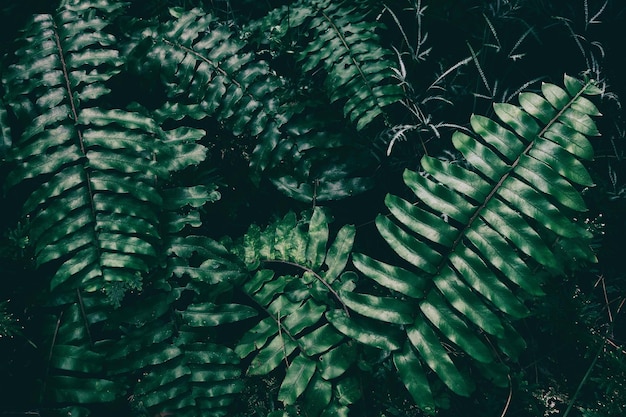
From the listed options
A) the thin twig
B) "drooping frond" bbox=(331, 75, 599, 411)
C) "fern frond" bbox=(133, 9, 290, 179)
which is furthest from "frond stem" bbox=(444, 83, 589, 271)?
the thin twig

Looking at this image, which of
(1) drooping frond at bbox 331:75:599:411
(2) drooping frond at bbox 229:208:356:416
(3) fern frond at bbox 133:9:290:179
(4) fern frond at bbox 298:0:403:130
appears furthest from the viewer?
(3) fern frond at bbox 133:9:290:179

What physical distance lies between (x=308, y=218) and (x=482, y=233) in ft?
2.40

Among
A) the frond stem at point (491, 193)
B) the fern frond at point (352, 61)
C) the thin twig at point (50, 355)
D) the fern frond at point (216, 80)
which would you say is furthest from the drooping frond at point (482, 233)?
the thin twig at point (50, 355)

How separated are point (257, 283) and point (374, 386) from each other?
57 centimetres

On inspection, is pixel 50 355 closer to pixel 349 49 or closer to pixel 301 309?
pixel 301 309

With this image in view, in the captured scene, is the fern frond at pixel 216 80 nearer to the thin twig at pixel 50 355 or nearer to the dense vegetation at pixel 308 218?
the dense vegetation at pixel 308 218

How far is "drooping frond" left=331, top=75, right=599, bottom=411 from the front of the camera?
4.56ft

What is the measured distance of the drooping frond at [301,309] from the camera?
1549mm

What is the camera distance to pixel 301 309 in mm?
1666

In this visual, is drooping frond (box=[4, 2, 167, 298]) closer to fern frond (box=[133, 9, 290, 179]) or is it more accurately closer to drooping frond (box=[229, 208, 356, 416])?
fern frond (box=[133, 9, 290, 179])

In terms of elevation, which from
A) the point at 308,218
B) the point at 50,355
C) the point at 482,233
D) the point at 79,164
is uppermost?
the point at 79,164

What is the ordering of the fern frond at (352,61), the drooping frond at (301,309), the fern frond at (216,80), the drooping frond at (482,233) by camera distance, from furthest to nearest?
the fern frond at (216,80), the fern frond at (352,61), the drooping frond at (301,309), the drooping frond at (482,233)

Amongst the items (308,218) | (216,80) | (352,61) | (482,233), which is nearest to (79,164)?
(216,80)

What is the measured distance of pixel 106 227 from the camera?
1.57 m
